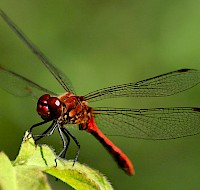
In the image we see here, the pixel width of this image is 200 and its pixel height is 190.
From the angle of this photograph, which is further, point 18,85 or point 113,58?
point 113,58

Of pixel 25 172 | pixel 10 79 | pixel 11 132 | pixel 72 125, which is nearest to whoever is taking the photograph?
pixel 25 172

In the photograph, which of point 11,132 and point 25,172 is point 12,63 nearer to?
point 11,132

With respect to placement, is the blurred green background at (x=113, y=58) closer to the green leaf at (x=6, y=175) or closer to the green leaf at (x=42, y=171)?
the green leaf at (x=42, y=171)

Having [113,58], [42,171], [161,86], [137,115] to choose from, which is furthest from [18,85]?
[42,171]

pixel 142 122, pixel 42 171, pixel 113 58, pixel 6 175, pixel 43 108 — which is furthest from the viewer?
pixel 113 58

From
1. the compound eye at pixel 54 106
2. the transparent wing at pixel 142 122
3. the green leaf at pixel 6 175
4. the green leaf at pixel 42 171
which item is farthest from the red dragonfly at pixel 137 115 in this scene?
the green leaf at pixel 6 175

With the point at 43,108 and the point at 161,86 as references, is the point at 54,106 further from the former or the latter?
the point at 161,86

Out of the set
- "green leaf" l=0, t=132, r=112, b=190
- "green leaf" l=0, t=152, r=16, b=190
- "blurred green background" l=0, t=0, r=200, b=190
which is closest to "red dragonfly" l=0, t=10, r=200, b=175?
"blurred green background" l=0, t=0, r=200, b=190

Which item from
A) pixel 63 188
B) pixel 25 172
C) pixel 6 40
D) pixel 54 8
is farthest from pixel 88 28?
pixel 25 172
